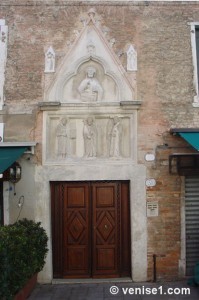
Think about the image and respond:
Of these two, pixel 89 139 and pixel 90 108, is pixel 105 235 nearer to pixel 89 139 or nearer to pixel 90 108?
pixel 89 139

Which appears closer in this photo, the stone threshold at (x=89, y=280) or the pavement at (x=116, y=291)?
the pavement at (x=116, y=291)

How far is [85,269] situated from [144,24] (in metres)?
5.79

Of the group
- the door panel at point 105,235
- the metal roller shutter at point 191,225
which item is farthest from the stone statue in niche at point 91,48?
the metal roller shutter at point 191,225

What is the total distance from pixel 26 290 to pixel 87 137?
136 inches

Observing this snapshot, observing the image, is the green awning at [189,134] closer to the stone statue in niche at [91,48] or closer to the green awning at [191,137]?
the green awning at [191,137]

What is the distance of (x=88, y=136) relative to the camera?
852cm

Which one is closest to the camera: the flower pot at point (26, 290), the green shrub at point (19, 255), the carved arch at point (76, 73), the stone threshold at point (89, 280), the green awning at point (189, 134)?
the green shrub at point (19, 255)

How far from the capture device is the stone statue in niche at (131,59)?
8.59 m

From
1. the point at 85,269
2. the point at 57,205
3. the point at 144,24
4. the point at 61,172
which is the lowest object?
the point at 85,269

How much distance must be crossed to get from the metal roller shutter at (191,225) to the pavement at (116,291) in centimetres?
57

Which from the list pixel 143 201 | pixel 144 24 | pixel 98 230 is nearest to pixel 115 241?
pixel 98 230

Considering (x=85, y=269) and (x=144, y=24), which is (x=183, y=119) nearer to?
(x=144, y=24)

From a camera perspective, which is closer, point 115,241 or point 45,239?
point 45,239

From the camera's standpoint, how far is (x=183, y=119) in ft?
27.9
